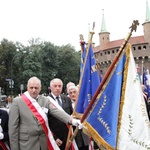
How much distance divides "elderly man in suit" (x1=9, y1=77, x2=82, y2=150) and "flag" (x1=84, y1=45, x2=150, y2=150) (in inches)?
13.3

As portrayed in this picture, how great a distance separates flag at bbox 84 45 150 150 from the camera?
345 centimetres

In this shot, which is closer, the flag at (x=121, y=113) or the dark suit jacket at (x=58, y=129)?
the flag at (x=121, y=113)

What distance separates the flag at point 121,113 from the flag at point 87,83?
0.93 m

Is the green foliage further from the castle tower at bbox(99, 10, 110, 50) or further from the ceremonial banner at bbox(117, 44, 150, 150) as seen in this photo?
the ceremonial banner at bbox(117, 44, 150, 150)

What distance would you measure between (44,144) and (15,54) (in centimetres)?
4590

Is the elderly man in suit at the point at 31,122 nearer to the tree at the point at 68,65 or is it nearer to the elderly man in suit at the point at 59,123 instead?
the elderly man in suit at the point at 59,123

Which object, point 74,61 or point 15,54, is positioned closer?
point 15,54

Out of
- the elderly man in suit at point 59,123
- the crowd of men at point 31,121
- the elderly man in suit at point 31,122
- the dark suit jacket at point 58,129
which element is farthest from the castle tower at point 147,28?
the elderly man in suit at point 31,122

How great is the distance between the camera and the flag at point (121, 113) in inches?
136

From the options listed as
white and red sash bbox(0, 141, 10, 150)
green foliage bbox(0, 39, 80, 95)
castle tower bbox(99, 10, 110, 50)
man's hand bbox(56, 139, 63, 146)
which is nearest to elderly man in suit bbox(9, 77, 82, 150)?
man's hand bbox(56, 139, 63, 146)

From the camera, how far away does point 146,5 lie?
6519 centimetres

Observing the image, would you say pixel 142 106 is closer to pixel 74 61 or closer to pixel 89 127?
pixel 89 127

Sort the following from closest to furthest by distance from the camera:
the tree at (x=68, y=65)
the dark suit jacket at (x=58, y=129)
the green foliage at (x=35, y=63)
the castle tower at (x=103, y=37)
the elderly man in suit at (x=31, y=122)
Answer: the elderly man in suit at (x=31, y=122) < the dark suit jacket at (x=58, y=129) < the green foliage at (x=35, y=63) < the tree at (x=68, y=65) < the castle tower at (x=103, y=37)

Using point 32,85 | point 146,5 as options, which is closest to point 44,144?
point 32,85
